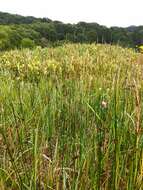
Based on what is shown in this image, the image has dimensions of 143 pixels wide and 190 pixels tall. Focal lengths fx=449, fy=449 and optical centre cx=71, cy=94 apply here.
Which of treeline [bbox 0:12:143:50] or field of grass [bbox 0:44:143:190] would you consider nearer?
field of grass [bbox 0:44:143:190]

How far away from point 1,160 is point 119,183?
0.67 meters

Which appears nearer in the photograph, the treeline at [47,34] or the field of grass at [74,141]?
the field of grass at [74,141]

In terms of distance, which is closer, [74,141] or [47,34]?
[74,141]

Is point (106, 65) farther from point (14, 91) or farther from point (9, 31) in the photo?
point (9, 31)

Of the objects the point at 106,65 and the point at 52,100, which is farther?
the point at 106,65

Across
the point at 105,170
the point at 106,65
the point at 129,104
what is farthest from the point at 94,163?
the point at 106,65

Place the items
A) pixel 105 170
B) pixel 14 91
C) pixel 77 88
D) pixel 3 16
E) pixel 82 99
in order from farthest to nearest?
pixel 3 16 → pixel 14 91 → pixel 77 88 → pixel 82 99 → pixel 105 170

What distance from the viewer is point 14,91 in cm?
397

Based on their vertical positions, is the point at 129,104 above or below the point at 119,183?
above

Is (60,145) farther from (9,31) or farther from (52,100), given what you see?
(9,31)

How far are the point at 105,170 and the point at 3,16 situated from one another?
27.1m

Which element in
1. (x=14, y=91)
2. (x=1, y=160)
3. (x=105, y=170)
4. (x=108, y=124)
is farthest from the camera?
(x=14, y=91)

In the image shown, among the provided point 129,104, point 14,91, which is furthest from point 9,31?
point 129,104

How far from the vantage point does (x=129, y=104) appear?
2.84m
